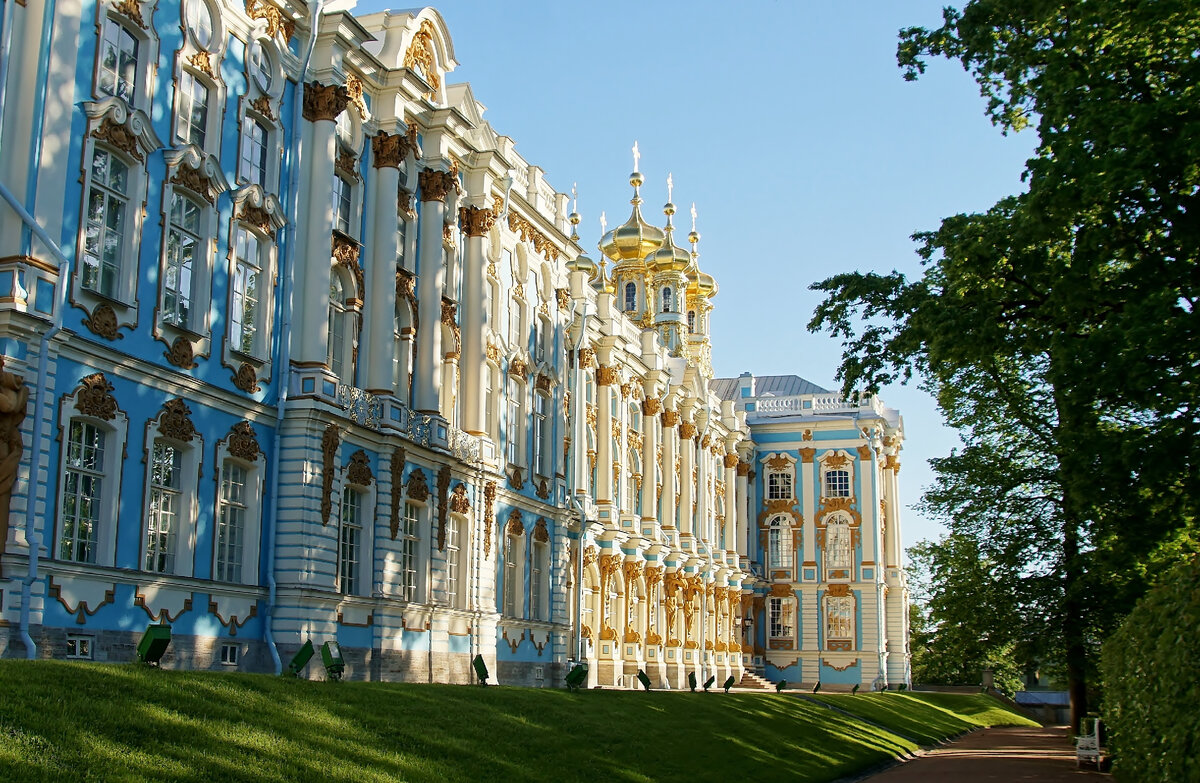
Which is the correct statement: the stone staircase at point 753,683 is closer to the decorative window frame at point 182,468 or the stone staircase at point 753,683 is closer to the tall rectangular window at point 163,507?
the decorative window frame at point 182,468

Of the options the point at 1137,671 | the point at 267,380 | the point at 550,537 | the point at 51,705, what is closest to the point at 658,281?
the point at 550,537

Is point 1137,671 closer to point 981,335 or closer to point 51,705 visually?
point 981,335

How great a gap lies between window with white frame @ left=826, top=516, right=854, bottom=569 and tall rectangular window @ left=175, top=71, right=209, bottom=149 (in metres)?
48.7

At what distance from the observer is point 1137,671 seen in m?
19.0

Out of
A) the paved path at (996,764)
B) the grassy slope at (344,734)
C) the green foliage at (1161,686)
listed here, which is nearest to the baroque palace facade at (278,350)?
the grassy slope at (344,734)

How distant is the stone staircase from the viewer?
56.7m

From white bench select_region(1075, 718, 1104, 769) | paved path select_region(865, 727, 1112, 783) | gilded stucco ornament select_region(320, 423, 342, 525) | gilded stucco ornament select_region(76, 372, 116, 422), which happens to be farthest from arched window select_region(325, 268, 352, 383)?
white bench select_region(1075, 718, 1104, 769)

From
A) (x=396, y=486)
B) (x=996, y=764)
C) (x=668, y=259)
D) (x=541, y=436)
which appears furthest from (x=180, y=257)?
(x=668, y=259)

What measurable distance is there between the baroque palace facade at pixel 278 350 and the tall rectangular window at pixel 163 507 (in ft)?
0.17

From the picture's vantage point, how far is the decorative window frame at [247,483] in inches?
848

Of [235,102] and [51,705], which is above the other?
[235,102]

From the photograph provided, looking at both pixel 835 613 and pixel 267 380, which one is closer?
pixel 267 380

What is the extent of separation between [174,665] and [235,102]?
961cm

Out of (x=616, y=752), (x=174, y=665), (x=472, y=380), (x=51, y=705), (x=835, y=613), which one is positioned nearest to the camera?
(x=51, y=705)
